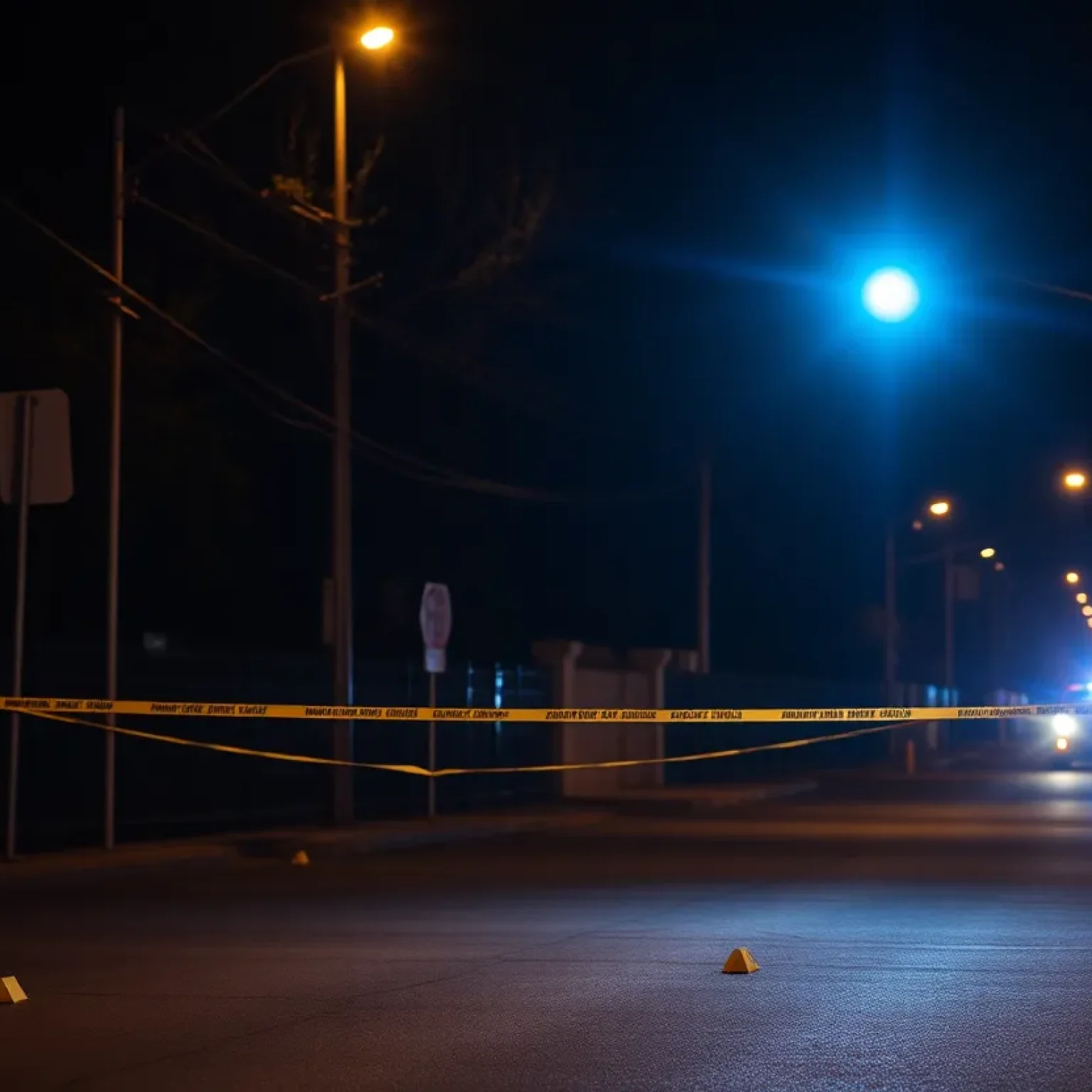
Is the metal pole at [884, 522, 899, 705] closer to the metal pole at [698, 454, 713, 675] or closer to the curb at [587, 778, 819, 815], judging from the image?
the metal pole at [698, 454, 713, 675]

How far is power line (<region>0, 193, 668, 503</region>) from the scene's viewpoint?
2238 centimetres

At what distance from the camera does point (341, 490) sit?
80.3ft

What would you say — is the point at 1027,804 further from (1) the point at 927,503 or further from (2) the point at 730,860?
(1) the point at 927,503

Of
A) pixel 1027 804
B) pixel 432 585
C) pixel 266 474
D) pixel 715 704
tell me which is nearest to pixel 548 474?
pixel 715 704

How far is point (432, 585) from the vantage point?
2538cm

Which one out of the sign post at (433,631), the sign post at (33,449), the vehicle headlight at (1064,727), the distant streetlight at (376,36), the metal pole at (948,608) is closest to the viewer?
the sign post at (33,449)

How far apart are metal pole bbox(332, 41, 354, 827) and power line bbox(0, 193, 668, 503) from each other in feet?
1.50

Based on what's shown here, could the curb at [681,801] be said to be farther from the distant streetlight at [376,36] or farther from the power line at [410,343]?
the distant streetlight at [376,36]

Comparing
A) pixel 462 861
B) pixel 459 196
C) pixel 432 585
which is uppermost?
pixel 459 196

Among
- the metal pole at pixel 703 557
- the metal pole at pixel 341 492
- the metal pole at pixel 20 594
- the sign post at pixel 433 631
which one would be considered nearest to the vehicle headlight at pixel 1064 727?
the metal pole at pixel 703 557

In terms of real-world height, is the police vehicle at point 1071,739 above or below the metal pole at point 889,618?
below

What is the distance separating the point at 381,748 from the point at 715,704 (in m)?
16.5

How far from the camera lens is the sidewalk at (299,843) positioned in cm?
1830

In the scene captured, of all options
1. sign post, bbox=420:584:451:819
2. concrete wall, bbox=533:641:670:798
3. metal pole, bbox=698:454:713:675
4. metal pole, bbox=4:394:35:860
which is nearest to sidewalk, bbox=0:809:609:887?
metal pole, bbox=4:394:35:860
